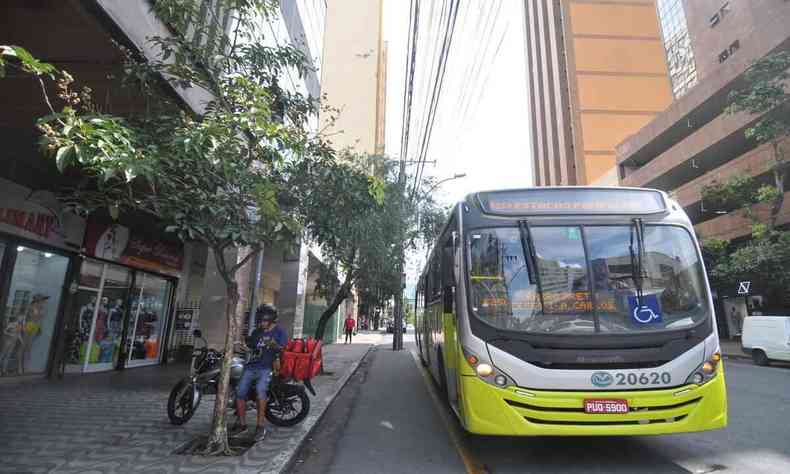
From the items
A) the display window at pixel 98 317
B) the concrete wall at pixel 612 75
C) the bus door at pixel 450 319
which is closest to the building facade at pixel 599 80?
the concrete wall at pixel 612 75

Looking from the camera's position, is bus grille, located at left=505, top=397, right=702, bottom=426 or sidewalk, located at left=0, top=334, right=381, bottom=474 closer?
bus grille, located at left=505, top=397, right=702, bottom=426

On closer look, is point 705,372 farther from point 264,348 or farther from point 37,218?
point 37,218

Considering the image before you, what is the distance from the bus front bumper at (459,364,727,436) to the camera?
13.7ft

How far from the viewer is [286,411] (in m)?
6.29

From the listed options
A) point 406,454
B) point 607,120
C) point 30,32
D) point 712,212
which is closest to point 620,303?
point 406,454

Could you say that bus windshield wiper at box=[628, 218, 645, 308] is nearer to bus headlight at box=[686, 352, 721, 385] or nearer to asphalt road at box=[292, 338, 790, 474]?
bus headlight at box=[686, 352, 721, 385]

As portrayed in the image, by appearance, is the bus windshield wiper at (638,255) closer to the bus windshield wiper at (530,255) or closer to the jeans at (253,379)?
the bus windshield wiper at (530,255)

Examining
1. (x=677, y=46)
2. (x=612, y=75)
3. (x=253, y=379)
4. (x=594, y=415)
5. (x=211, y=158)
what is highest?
(x=612, y=75)

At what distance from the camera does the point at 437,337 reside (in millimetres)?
7840

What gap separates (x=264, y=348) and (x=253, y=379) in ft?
1.51

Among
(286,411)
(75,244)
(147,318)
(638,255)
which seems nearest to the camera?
(638,255)

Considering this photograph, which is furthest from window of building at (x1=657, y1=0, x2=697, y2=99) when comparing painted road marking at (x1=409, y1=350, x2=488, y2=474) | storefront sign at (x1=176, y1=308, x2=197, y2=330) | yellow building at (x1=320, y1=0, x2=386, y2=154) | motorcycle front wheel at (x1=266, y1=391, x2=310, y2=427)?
motorcycle front wheel at (x1=266, y1=391, x2=310, y2=427)

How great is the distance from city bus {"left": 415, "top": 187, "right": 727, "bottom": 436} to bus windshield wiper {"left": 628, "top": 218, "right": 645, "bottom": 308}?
11 mm

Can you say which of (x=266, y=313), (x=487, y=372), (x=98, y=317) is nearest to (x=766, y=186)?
(x=487, y=372)
